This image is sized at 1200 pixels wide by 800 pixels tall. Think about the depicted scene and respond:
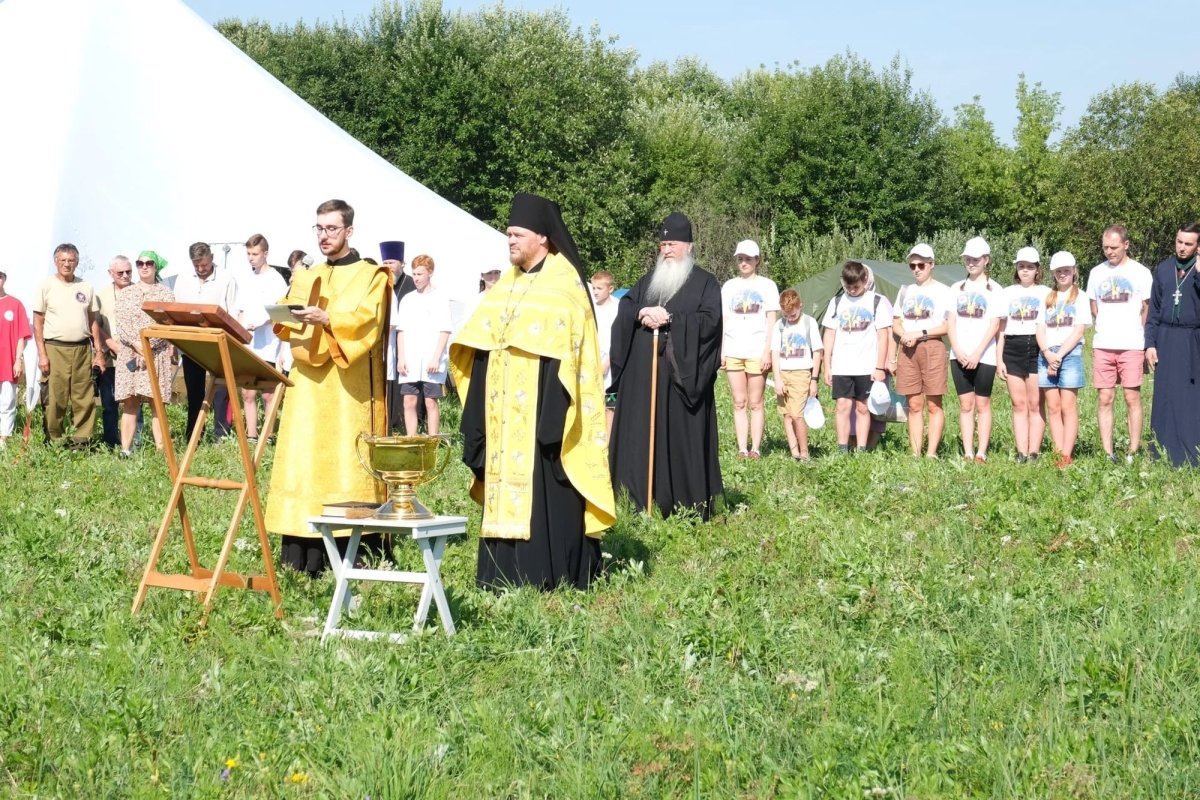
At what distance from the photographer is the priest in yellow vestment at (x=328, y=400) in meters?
6.94

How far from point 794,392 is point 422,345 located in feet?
11.2

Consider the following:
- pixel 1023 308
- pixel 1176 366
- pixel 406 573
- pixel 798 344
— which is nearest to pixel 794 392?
pixel 798 344

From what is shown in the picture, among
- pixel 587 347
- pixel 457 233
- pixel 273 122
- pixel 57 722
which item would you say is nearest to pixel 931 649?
pixel 587 347

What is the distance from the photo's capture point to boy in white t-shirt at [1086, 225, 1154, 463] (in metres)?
10.8

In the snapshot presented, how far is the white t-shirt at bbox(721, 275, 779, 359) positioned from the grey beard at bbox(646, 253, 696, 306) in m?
2.62

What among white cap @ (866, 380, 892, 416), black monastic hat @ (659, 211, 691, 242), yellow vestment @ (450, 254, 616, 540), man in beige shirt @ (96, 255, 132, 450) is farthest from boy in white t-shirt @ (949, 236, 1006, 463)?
man in beige shirt @ (96, 255, 132, 450)

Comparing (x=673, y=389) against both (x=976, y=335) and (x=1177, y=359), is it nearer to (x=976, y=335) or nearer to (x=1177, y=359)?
(x=976, y=335)

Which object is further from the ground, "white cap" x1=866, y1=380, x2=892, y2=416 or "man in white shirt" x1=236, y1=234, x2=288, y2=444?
"man in white shirt" x1=236, y1=234, x2=288, y2=444

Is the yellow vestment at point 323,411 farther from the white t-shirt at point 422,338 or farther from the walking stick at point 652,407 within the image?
the white t-shirt at point 422,338

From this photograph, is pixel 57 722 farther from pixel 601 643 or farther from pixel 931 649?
pixel 931 649

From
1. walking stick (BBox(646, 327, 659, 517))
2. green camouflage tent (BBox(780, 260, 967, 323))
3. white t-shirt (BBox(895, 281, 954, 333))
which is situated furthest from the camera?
green camouflage tent (BBox(780, 260, 967, 323))

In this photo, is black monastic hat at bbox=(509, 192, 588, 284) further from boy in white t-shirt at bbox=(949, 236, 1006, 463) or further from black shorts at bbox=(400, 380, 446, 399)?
black shorts at bbox=(400, 380, 446, 399)

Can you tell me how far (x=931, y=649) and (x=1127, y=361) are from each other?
251 inches

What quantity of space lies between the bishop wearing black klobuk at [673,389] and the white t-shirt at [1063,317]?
3.31m
